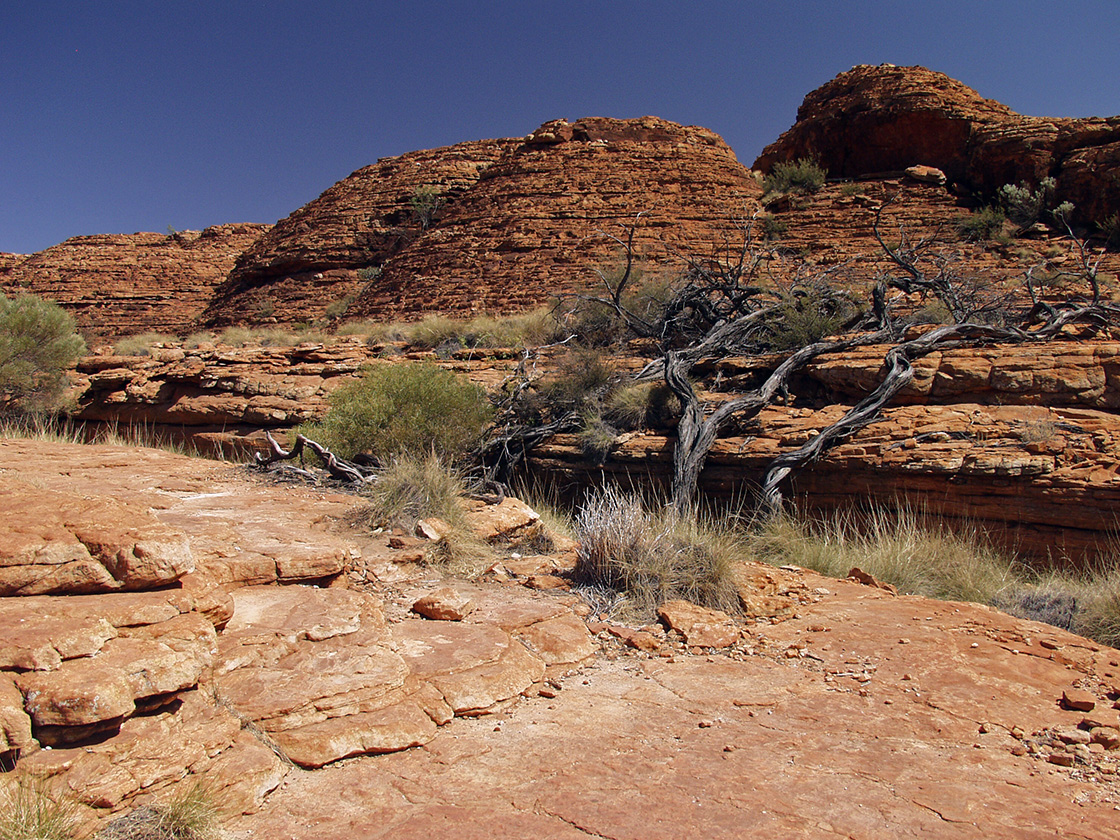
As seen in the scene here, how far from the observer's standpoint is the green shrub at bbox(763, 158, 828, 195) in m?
22.6

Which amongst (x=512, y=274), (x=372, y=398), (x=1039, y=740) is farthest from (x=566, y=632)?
(x=512, y=274)

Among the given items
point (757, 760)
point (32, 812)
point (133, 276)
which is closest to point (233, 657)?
point (32, 812)

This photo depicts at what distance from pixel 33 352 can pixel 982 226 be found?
893 inches

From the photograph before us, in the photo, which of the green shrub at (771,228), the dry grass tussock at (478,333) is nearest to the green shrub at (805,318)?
the dry grass tussock at (478,333)

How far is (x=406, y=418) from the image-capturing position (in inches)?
294

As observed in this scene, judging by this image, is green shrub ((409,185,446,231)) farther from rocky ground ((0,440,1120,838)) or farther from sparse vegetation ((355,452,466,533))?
rocky ground ((0,440,1120,838))

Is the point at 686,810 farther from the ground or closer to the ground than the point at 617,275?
closer to the ground

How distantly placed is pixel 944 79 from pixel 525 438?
78.8ft

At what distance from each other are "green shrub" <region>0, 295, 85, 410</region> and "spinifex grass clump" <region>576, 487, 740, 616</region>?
1114cm

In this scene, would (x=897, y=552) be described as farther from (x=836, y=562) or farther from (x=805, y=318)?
(x=805, y=318)

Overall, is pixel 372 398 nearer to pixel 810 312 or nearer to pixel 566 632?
pixel 566 632

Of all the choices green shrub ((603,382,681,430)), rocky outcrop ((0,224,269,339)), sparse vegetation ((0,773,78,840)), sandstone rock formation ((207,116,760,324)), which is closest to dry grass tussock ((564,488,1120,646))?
green shrub ((603,382,681,430))

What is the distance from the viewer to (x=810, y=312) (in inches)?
377

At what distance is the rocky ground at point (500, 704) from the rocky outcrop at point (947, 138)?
21.3 metres
